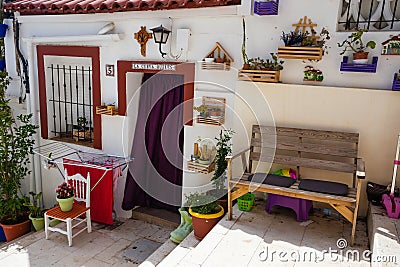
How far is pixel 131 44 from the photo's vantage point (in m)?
5.58

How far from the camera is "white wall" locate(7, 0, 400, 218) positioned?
4195mm

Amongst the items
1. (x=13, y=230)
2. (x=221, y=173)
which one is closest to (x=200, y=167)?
(x=221, y=173)

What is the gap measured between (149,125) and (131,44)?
130 centimetres

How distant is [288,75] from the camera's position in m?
4.59

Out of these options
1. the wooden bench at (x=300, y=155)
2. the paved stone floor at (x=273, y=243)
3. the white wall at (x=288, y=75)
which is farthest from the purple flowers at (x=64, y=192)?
the wooden bench at (x=300, y=155)

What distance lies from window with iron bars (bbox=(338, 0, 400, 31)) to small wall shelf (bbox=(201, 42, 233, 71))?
144 cm

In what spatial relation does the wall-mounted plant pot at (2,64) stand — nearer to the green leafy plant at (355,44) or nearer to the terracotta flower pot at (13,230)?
the terracotta flower pot at (13,230)

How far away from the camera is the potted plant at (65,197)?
17.2ft

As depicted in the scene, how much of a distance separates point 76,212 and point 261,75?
3324 millimetres

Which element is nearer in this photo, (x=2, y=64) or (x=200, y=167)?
(x=200, y=167)

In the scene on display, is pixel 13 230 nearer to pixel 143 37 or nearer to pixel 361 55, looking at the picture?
pixel 143 37

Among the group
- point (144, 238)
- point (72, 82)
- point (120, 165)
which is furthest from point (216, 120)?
point (72, 82)

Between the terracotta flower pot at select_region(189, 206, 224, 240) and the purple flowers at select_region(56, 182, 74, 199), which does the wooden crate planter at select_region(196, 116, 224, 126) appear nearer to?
the terracotta flower pot at select_region(189, 206, 224, 240)

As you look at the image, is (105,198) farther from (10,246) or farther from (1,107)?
(1,107)
